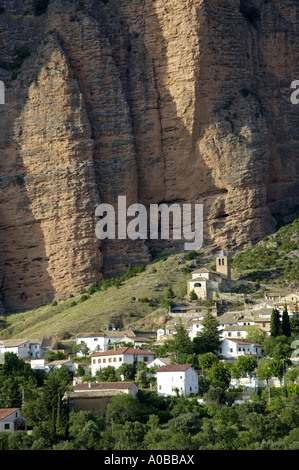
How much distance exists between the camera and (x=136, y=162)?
388 feet

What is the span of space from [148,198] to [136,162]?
11.8ft

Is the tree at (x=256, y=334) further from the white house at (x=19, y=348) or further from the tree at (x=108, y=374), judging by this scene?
the white house at (x=19, y=348)

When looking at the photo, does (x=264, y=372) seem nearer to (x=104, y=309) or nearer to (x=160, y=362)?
(x=160, y=362)

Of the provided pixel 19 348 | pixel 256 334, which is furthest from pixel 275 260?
pixel 19 348

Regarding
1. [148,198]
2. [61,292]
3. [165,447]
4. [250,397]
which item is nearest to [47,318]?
[61,292]

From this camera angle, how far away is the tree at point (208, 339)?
89.6m

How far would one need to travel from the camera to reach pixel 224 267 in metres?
104

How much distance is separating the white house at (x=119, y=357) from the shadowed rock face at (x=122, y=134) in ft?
77.4

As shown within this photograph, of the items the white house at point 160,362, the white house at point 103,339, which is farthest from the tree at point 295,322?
the white house at point 103,339

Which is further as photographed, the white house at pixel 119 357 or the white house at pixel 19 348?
the white house at pixel 19 348

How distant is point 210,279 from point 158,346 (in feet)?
39.6

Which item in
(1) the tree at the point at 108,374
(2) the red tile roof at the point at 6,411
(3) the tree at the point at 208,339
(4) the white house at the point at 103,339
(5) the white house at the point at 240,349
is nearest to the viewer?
(2) the red tile roof at the point at 6,411

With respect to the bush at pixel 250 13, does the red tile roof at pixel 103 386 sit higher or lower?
lower

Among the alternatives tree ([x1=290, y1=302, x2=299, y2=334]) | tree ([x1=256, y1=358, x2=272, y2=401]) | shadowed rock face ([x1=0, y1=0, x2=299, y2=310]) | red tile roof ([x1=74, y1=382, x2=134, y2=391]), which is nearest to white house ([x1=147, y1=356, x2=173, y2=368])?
red tile roof ([x1=74, y1=382, x2=134, y2=391])
